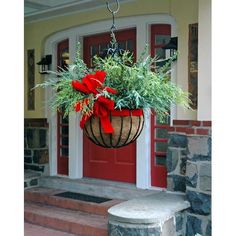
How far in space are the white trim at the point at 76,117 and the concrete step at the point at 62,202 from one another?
43 cm

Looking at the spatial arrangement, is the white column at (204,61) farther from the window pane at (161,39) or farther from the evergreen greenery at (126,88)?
the evergreen greenery at (126,88)

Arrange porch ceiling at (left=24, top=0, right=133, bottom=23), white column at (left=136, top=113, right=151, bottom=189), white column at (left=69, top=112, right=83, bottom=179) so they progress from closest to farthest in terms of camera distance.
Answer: white column at (left=136, top=113, right=151, bottom=189)
porch ceiling at (left=24, top=0, right=133, bottom=23)
white column at (left=69, top=112, right=83, bottom=179)

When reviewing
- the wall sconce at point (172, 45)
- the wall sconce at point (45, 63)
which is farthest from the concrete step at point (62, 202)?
the wall sconce at point (172, 45)

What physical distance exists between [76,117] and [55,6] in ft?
4.74

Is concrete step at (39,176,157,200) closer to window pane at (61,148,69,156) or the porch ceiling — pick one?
window pane at (61,148,69,156)

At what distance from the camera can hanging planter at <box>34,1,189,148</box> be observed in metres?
1.79

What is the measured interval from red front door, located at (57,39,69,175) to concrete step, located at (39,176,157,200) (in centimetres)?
20

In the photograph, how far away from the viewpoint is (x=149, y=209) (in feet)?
11.6

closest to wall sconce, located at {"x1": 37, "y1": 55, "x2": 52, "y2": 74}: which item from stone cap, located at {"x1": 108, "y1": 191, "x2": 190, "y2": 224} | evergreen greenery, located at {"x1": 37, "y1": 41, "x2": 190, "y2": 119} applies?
stone cap, located at {"x1": 108, "y1": 191, "x2": 190, "y2": 224}

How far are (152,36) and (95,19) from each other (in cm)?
83

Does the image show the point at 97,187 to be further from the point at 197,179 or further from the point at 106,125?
the point at 106,125

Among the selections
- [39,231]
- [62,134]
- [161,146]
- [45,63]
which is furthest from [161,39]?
[39,231]

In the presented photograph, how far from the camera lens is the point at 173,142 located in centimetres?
424
